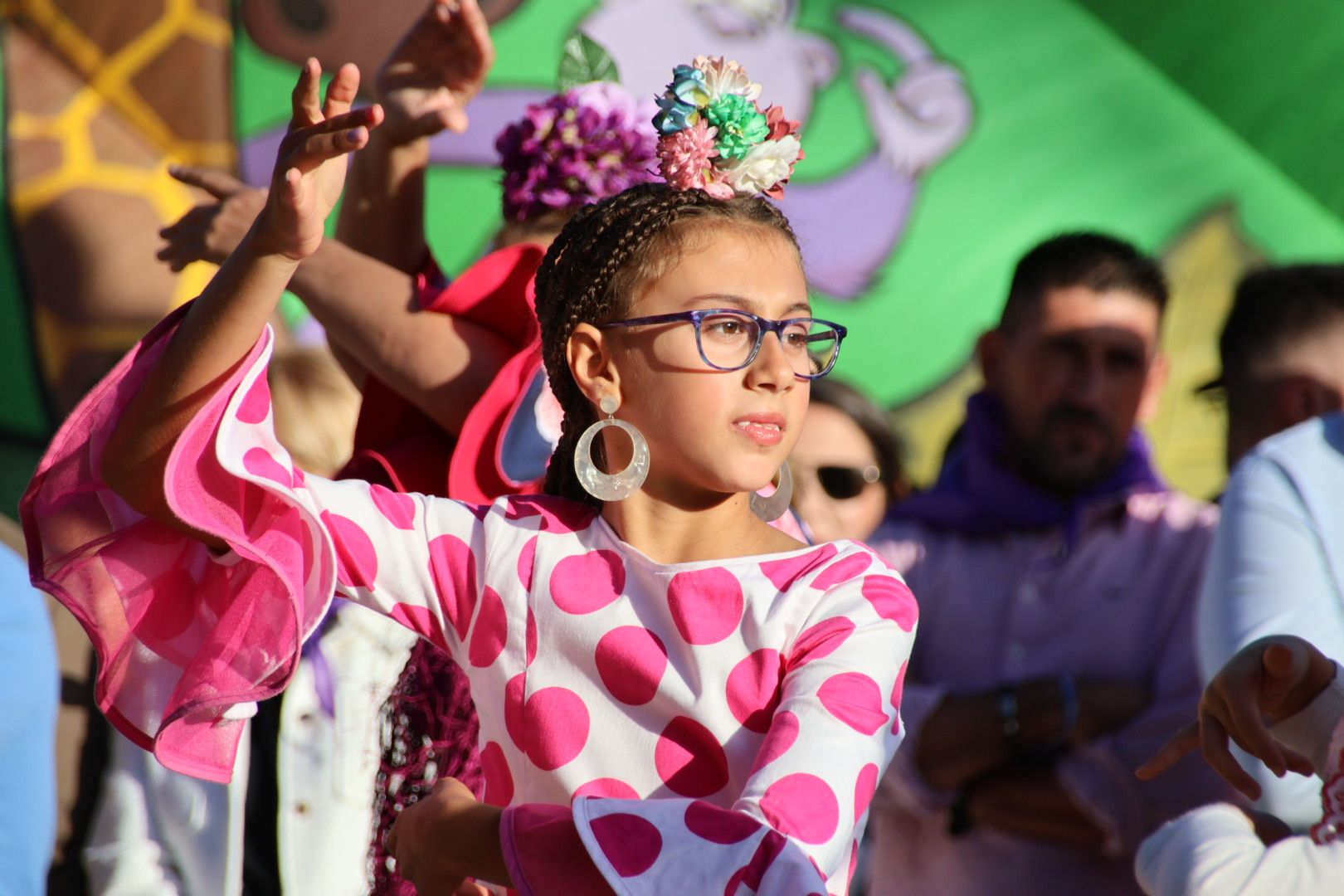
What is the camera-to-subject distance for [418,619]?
164 centimetres

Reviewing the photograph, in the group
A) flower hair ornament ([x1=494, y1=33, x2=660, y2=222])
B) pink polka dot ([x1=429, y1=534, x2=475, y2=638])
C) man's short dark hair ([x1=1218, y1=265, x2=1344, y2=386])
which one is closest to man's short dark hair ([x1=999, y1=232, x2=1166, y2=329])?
man's short dark hair ([x1=1218, y1=265, x2=1344, y2=386])

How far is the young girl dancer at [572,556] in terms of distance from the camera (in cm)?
146

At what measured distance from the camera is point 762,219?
1717 mm

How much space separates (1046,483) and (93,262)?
2686 millimetres

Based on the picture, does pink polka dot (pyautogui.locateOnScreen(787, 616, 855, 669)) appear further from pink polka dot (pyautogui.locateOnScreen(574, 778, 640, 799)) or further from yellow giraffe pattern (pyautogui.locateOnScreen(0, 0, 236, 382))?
yellow giraffe pattern (pyautogui.locateOnScreen(0, 0, 236, 382))

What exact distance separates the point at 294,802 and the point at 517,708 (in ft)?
3.19

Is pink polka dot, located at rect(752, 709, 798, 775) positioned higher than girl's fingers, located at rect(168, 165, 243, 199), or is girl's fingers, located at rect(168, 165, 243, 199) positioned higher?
girl's fingers, located at rect(168, 165, 243, 199)

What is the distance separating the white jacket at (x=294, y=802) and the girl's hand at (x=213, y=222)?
1.99ft

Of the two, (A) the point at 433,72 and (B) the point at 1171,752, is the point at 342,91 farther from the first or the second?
(B) the point at 1171,752

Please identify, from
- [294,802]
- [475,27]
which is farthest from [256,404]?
[294,802]

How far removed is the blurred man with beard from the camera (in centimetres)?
261

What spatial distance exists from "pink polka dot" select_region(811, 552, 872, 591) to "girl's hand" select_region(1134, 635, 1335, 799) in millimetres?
449

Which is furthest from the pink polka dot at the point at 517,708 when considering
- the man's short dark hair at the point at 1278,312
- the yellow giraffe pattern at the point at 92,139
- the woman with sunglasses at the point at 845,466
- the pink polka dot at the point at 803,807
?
the yellow giraffe pattern at the point at 92,139

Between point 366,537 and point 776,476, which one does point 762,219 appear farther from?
point 366,537
